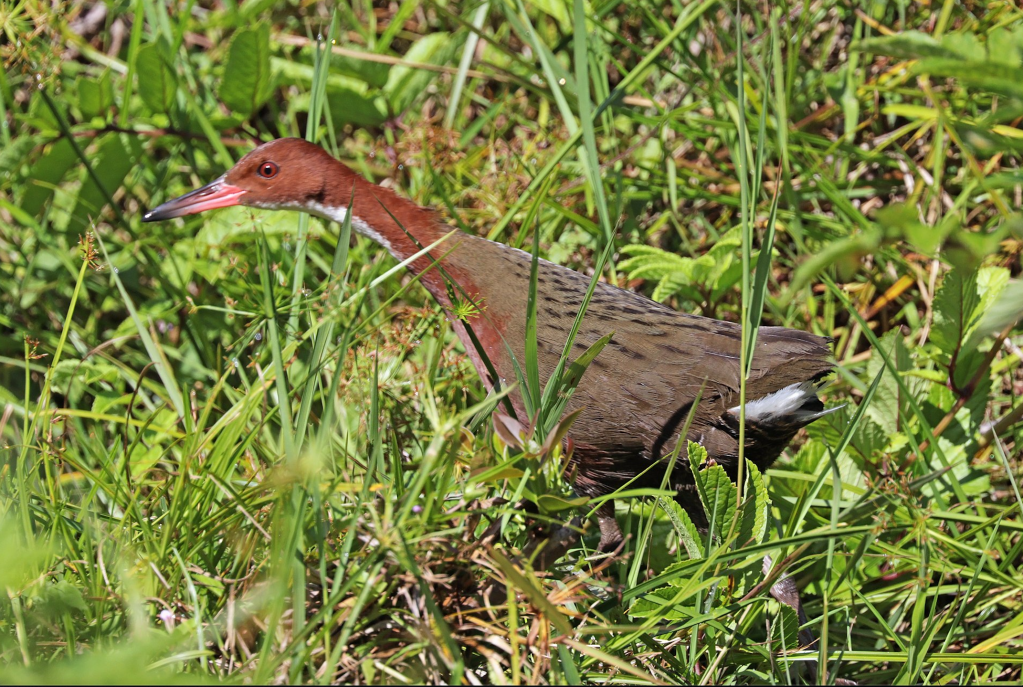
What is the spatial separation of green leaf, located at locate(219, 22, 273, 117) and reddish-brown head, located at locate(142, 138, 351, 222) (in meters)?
Answer: 0.57

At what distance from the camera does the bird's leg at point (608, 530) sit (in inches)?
101

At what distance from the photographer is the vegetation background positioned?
172 centimetres

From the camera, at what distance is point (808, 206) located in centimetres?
371

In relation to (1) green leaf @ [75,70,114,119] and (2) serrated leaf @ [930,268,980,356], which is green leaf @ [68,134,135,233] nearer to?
(1) green leaf @ [75,70,114,119]

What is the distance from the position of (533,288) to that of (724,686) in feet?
3.22

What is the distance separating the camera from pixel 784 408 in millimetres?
2318

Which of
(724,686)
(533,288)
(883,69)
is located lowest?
(724,686)

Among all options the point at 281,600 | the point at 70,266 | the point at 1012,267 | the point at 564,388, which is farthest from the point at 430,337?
the point at 1012,267

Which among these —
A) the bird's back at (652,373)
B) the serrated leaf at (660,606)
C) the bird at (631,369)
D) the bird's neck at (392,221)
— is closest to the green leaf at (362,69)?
the bird's neck at (392,221)

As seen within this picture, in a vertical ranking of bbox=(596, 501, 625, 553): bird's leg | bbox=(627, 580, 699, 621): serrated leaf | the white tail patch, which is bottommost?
bbox=(596, 501, 625, 553): bird's leg

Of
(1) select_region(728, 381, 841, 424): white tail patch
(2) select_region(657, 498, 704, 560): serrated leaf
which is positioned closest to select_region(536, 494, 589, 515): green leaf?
(2) select_region(657, 498, 704, 560): serrated leaf

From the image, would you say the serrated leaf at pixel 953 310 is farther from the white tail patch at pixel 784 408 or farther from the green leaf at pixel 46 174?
the green leaf at pixel 46 174

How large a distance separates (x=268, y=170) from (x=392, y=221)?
1.61 ft

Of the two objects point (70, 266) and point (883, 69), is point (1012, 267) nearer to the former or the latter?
point (883, 69)
